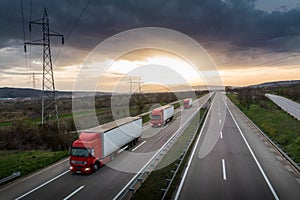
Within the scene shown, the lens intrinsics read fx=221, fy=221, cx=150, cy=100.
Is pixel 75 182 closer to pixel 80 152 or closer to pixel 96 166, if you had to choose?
pixel 80 152

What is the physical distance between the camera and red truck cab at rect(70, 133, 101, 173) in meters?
15.7

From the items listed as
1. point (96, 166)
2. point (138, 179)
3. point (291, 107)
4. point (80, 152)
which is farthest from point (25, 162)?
point (291, 107)

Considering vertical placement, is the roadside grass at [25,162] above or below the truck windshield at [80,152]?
below

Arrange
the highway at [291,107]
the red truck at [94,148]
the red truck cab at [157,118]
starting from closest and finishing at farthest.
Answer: the red truck at [94,148] < the red truck cab at [157,118] < the highway at [291,107]

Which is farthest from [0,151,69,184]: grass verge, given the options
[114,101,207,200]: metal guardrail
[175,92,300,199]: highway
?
[175,92,300,199]: highway

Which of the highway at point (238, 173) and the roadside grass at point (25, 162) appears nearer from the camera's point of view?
the highway at point (238, 173)

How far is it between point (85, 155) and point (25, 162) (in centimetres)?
665

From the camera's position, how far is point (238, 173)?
50.0 feet

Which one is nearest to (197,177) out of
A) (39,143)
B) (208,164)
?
(208,164)

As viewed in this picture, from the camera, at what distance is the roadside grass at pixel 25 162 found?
1678 centimetres

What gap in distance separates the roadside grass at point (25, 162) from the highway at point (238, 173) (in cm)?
1161

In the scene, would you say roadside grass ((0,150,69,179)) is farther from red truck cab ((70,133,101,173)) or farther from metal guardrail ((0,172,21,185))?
red truck cab ((70,133,101,173))

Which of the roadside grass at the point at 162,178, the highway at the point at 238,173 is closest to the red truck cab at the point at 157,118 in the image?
the highway at the point at 238,173

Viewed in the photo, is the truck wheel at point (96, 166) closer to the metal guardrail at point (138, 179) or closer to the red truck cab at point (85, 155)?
the red truck cab at point (85, 155)
